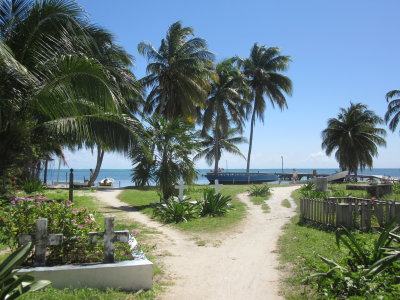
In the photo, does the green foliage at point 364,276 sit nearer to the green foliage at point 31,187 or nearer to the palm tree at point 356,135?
the green foliage at point 31,187

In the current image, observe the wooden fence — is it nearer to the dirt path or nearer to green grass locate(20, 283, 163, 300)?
the dirt path

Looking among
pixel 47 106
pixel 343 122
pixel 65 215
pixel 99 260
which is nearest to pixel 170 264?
pixel 99 260

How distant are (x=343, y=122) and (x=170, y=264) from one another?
39.7 meters

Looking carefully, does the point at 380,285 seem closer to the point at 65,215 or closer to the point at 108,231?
the point at 108,231

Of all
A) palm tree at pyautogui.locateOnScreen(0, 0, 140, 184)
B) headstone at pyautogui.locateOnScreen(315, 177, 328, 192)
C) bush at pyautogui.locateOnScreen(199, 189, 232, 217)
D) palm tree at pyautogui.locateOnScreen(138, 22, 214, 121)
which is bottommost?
bush at pyautogui.locateOnScreen(199, 189, 232, 217)

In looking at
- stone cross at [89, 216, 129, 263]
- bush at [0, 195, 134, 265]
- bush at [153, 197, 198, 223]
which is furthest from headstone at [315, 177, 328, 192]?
stone cross at [89, 216, 129, 263]

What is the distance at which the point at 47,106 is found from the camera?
7.64 m

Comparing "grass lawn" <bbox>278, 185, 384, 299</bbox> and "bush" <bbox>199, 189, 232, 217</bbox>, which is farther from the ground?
"bush" <bbox>199, 189, 232, 217</bbox>

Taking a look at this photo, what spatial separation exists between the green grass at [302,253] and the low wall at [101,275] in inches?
80.6

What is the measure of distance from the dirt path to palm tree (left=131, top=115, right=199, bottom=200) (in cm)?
397

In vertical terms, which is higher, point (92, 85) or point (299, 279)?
point (92, 85)

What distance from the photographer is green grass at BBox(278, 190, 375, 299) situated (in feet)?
16.7

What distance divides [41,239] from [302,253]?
479 centimetres

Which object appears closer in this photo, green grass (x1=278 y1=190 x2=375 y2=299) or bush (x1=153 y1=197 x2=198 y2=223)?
green grass (x1=278 y1=190 x2=375 y2=299)
